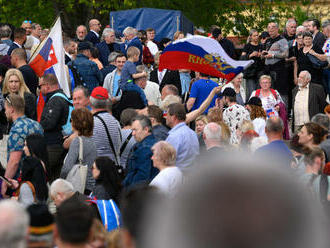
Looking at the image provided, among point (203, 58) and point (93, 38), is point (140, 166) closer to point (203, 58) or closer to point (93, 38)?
point (203, 58)

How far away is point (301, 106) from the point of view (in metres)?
11.9

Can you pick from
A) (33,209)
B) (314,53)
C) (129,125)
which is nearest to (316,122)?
(129,125)

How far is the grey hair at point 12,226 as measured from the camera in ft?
8.55

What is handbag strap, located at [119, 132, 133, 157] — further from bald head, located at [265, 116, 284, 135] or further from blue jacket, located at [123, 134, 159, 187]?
bald head, located at [265, 116, 284, 135]

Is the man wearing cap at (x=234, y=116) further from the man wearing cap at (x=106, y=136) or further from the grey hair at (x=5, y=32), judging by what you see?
the grey hair at (x=5, y=32)

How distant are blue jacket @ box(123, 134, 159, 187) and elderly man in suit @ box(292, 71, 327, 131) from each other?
19.9 ft

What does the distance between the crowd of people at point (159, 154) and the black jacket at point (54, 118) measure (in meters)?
0.01

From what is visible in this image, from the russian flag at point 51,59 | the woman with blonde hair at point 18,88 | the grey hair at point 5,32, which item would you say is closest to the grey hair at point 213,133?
the woman with blonde hair at point 18,88

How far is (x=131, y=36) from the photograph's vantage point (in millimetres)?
13258

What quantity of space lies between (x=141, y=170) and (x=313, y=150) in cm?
171

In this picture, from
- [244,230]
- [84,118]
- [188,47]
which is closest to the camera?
[244,230]

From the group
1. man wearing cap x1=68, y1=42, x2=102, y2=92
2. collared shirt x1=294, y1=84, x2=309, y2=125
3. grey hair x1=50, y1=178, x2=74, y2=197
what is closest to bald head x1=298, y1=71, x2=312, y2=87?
collared shirt x1=294, y1=84, x2=309, y2=125

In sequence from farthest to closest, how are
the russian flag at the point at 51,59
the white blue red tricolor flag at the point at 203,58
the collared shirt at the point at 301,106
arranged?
the collared shirt at the point at 301,106
the russian flag at the point at 51,59
the white blue red tricolor flag at the point at 203,58

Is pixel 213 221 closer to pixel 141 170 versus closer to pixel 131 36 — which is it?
pixel 141 170
